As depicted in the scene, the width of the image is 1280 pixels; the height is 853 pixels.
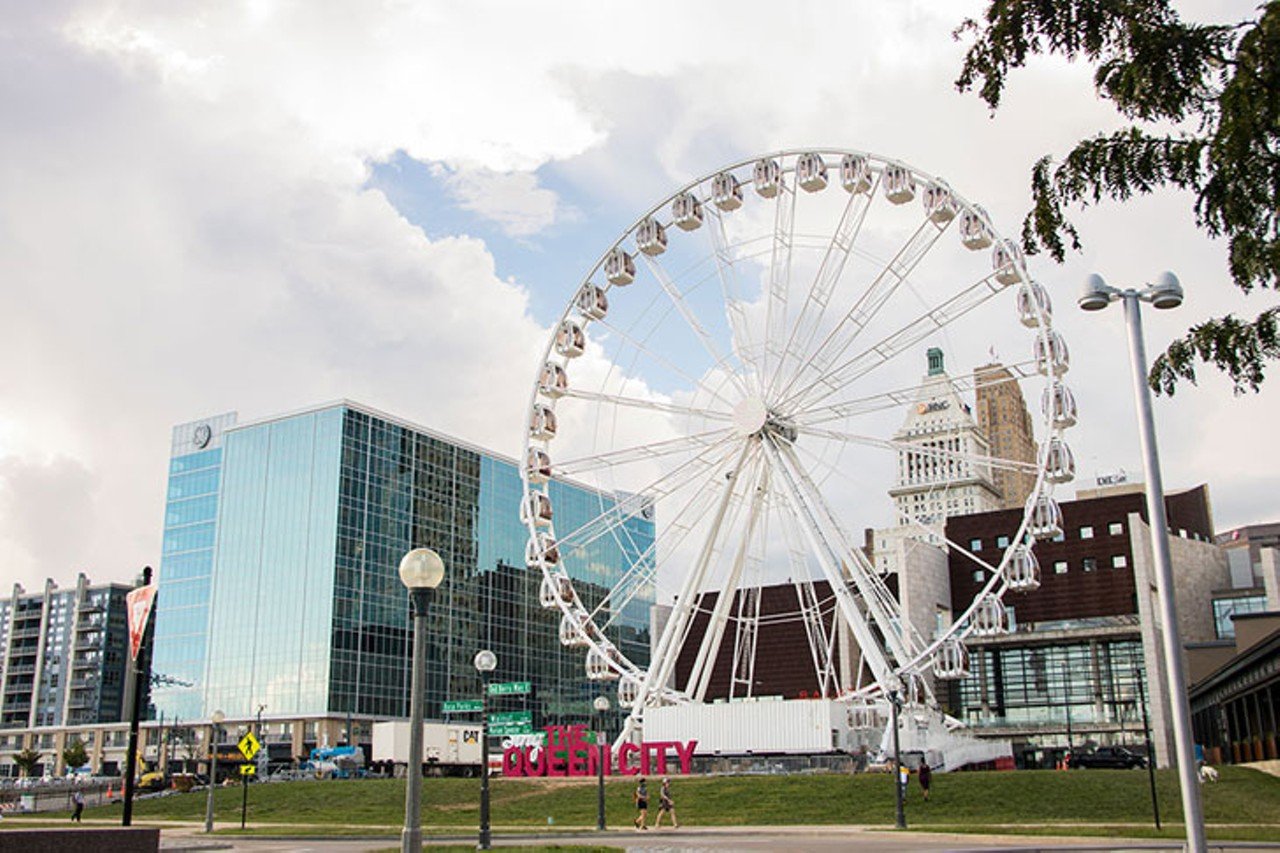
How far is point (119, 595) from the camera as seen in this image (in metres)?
158

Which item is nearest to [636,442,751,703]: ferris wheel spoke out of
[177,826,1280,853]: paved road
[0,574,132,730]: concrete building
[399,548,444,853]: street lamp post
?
[177,826,1280,853]: paved road

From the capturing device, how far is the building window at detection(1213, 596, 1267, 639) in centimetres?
9150

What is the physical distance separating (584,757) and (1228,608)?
59.1m

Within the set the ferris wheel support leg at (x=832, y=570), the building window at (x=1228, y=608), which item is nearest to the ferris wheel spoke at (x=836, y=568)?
the ferris wheel support leg at (x=832, y=570)

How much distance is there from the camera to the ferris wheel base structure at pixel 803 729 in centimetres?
5325

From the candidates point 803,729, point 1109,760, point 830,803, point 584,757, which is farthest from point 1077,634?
point 830,803

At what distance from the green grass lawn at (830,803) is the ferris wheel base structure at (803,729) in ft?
15.3

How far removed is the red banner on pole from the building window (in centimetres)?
8568

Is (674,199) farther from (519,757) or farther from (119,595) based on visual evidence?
(119,595)

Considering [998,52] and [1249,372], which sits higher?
[998,52]

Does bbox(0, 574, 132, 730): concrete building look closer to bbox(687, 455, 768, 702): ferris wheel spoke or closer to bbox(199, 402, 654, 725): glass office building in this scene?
bbox(199, 402, 654, 725): glass office building

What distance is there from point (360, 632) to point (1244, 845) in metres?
91.7

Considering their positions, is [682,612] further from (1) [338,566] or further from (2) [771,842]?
(1) [338,566]

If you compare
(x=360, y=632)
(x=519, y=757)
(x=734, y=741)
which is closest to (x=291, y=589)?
(x=360, y=632)
